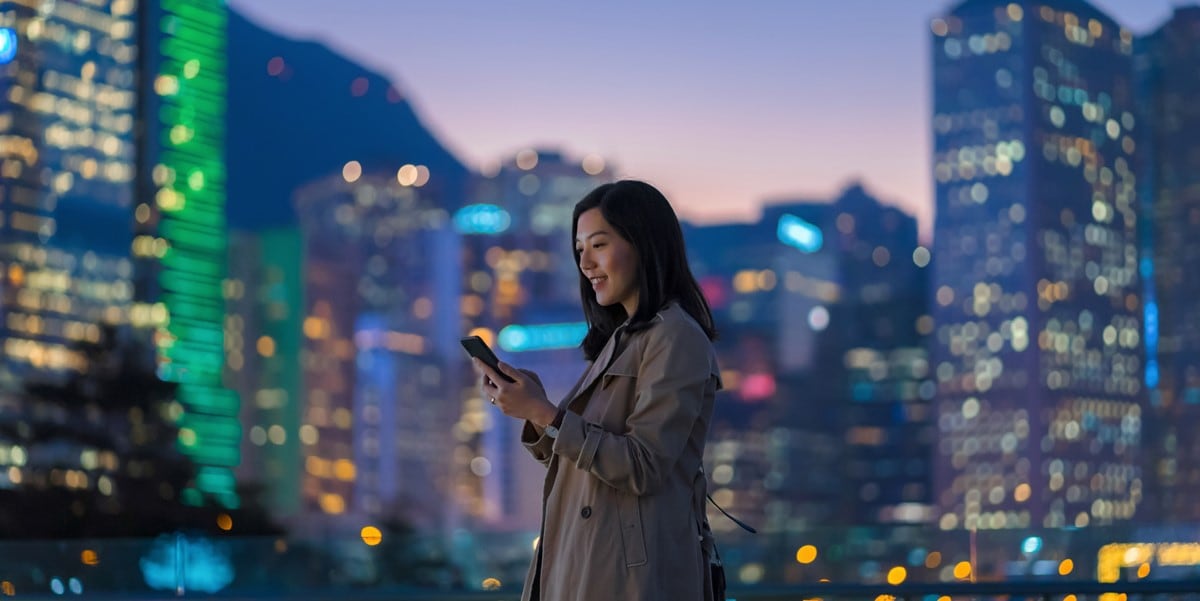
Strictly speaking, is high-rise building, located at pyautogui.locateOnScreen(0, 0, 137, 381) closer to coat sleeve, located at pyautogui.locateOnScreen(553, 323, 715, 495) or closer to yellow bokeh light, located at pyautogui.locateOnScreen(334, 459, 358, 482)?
yellow bokeh light, located at pyautogui.locateOnScreen(334, 459, 358, 482)

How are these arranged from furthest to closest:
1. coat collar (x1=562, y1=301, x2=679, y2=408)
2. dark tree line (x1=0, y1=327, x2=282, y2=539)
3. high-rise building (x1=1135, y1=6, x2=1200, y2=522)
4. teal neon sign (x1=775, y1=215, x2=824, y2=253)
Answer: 1. teal neon sign (x1=775, y1=215, x2=824, y2=253)
2. high-rise building (x1=1135, y1=6, x2=1200, y2=522)
3. dark tree line (x1=0, y1=327, x2=282, y2=539)
4. coat collar (x1=562, y1=301, x2=679, y2=408)

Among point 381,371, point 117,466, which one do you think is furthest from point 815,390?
point 117,466

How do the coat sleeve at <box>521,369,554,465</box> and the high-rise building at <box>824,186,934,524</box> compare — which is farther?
the high-rise building at <box>824,186,934,524</box>

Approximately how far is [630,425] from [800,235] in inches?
5508

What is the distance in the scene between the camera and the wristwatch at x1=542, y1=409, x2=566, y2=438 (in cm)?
242

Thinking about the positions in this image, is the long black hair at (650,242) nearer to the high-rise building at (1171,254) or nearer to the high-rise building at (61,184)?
the high-rise building at (61,184)

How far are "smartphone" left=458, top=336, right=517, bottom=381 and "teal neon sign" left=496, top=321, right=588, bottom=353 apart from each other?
4590 inches

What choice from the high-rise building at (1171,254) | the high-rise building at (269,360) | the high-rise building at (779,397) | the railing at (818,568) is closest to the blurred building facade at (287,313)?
the high-rise building at (269,360)

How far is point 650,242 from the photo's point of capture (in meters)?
2.51

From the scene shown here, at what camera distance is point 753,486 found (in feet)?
391

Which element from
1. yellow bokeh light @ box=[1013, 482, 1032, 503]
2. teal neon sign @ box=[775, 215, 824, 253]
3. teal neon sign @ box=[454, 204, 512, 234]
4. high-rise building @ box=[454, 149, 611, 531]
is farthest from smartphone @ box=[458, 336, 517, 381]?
teal neon sign @ box=[775, 215, 824, 253]

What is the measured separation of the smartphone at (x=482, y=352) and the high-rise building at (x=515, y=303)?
103 m

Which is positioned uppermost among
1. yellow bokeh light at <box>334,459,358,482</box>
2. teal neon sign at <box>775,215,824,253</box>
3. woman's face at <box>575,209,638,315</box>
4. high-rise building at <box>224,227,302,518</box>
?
teal neon sign at <box>775,215,824,253</box>

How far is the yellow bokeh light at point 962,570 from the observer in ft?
16.4
